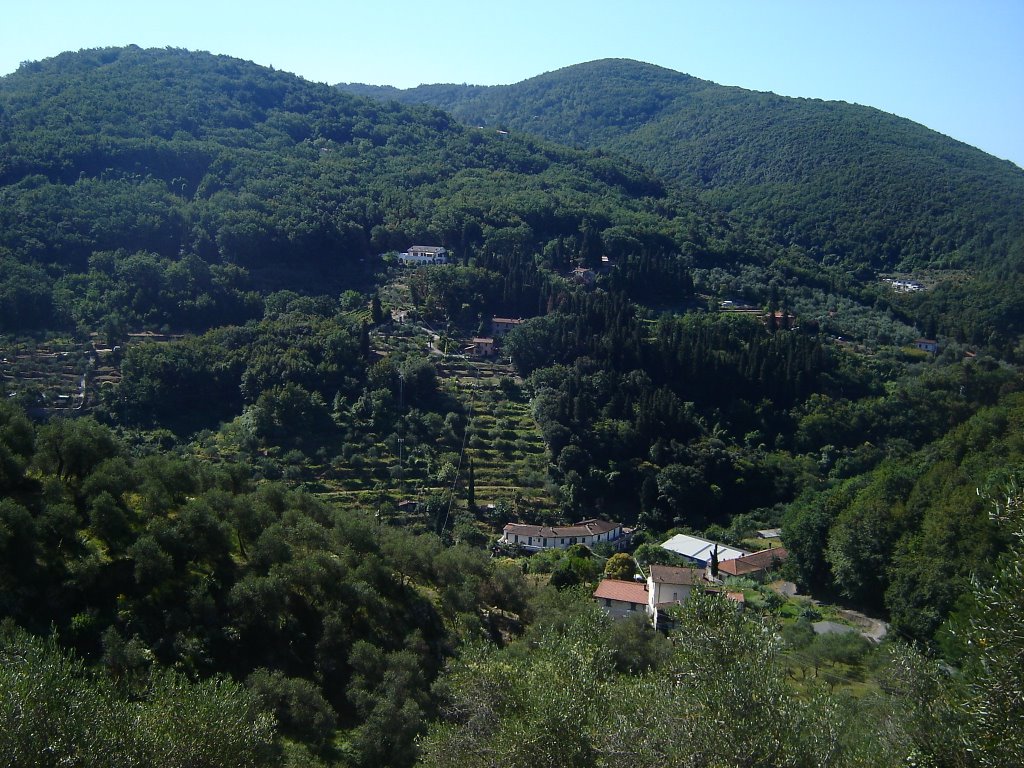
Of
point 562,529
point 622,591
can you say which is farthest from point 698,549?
point 622,591

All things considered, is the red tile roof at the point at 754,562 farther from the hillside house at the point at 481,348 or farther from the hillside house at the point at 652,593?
the hillside house at the point at 481,348

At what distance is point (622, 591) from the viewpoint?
99.7 ft

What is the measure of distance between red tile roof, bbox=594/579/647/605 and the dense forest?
2.38ft

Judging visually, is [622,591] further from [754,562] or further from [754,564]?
[754,562]

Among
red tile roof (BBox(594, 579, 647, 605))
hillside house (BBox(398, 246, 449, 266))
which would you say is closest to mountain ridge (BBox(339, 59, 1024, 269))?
hillside house (BBox(398, 246, 449, 266))

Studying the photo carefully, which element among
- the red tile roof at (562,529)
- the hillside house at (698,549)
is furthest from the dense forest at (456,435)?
the hillside house at (698,549)

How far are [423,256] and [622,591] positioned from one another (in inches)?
1805

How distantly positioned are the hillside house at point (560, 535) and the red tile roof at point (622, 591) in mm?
6887

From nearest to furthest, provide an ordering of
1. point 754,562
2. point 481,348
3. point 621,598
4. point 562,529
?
point 621,598 < point 754,562 < point 562,529 < point 481,348

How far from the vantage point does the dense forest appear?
13.4 m

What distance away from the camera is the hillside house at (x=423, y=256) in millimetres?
69938

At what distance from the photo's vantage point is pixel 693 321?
6016cm

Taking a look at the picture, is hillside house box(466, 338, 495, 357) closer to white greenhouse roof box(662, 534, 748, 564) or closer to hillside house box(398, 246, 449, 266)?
hillside house box(398, 246, 449, 266)

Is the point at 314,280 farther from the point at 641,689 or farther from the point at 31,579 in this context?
the point at 641,689
